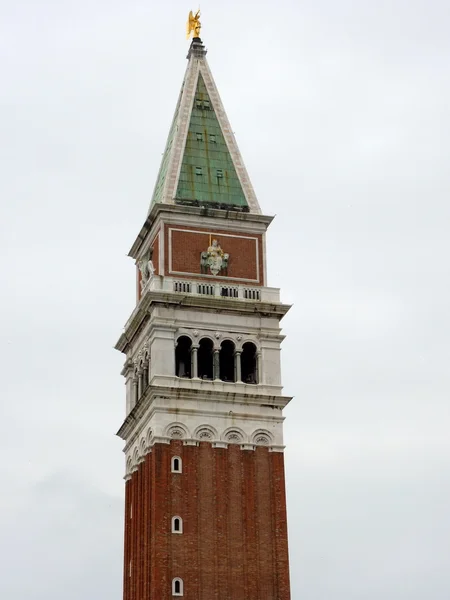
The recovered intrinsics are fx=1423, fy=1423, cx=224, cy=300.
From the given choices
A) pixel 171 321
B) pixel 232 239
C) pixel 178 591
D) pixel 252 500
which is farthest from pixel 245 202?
pixel 178 591

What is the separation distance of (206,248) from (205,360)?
7.39 metres

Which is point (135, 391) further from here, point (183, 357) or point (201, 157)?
point (201, 157)

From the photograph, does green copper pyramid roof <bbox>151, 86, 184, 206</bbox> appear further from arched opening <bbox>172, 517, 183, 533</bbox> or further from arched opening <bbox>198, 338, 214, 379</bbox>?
arched opening <bbox>172, 517, 183, 533</bbox>

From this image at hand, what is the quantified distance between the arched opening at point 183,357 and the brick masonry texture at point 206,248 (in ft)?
14.4

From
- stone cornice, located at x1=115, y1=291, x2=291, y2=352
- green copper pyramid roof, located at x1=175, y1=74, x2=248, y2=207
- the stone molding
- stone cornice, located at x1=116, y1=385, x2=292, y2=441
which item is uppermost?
green copper pyramid roof, located at x1=175, y1=74, x2=248, y2=207

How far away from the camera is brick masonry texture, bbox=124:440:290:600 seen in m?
80.9

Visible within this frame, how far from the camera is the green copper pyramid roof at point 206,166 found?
92250 mm

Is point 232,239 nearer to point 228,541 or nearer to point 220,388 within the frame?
point 220,388

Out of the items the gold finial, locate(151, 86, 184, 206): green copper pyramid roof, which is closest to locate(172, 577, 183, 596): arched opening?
locate(151, 86, 184, 206): green copper pyramid roof

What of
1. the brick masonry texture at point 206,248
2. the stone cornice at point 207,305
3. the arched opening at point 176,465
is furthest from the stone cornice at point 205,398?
the brick masonry texture at point 206,248

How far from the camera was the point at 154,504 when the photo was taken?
82.0 m

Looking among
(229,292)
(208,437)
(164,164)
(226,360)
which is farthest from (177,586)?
(164,164)

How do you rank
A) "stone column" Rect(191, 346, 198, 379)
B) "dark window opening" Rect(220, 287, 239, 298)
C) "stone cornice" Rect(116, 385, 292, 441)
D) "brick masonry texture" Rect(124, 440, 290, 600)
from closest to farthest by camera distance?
"brick masonry texture" Rect(124, 440, 290, 600)
"stone cornice" Rect(116, 385, 292, 441)
"stone column" Rect(191, 346, 198, 379)
"dark window opening" Rect(220, 287, 239, 298)

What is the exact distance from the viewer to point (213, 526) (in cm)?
8231
